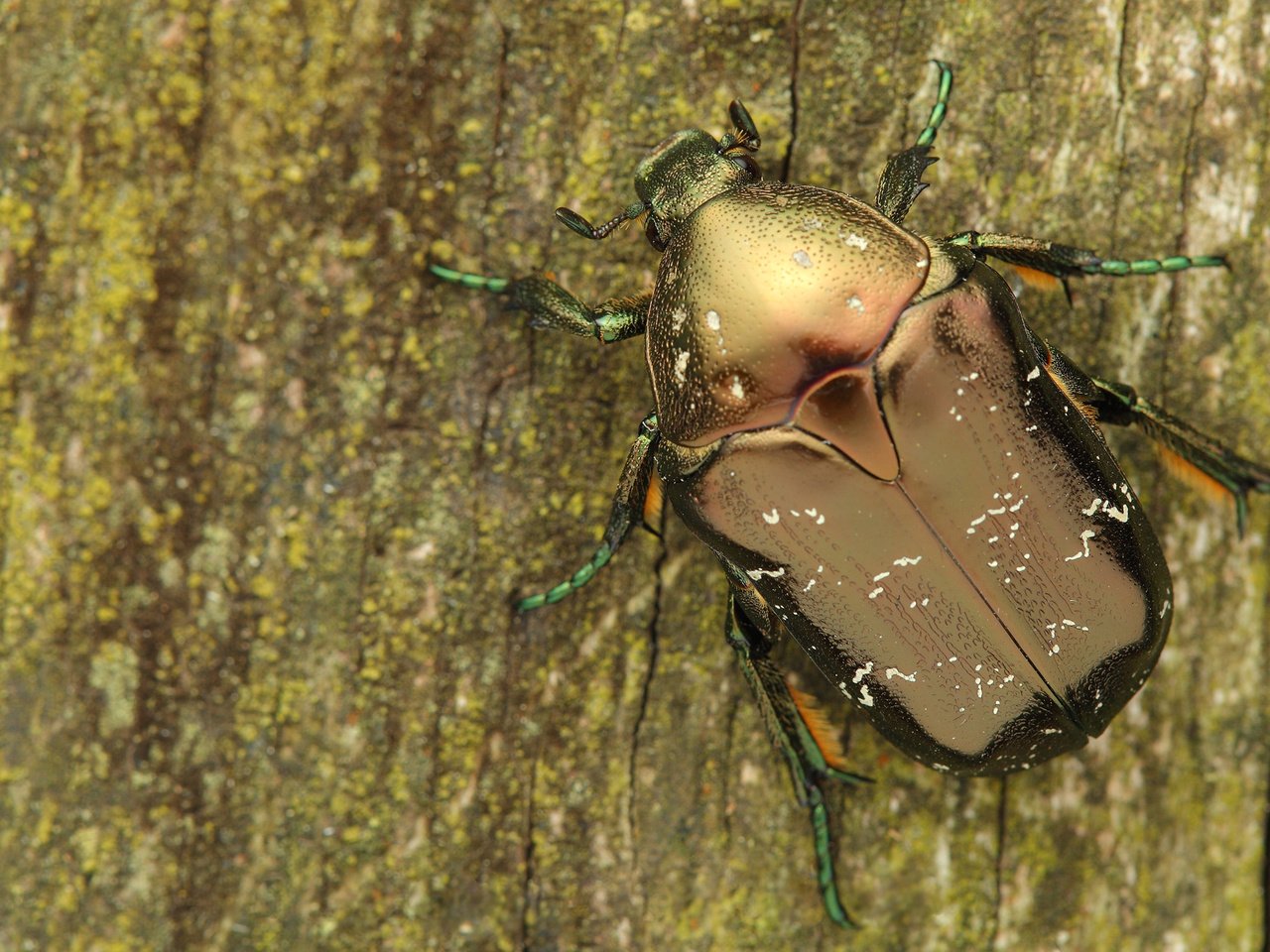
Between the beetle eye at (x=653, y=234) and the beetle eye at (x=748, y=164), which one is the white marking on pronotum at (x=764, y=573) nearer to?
the beetle eye at (x=653, y=234)

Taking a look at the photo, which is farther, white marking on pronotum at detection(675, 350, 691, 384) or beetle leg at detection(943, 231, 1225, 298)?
beetle leg at detection(943, 231, 1225, 298)

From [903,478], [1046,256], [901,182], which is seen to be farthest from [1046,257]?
[903,478]

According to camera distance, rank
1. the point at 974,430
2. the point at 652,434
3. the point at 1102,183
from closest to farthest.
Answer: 1. the point at 974,430
2. the point at 652,434
3. the point at 1102,183

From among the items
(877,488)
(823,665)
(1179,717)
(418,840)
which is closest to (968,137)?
(877,488)

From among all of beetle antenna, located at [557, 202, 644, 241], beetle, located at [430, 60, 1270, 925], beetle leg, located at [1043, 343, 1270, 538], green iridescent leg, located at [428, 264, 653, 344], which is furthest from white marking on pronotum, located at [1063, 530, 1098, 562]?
beetle antenna, located at [557, 202, 644, 241]

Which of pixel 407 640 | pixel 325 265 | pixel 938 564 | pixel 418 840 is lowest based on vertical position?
pixel 418 840

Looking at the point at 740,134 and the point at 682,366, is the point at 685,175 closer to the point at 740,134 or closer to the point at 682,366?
the point at 740,134

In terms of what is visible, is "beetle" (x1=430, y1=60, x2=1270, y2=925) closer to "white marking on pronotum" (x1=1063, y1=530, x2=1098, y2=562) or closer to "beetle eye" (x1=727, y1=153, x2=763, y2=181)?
"white marking on pronotum" (x1=1063, y1=530, x2=1098, y2=562)

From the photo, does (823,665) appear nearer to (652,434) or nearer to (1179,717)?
(652,434)
